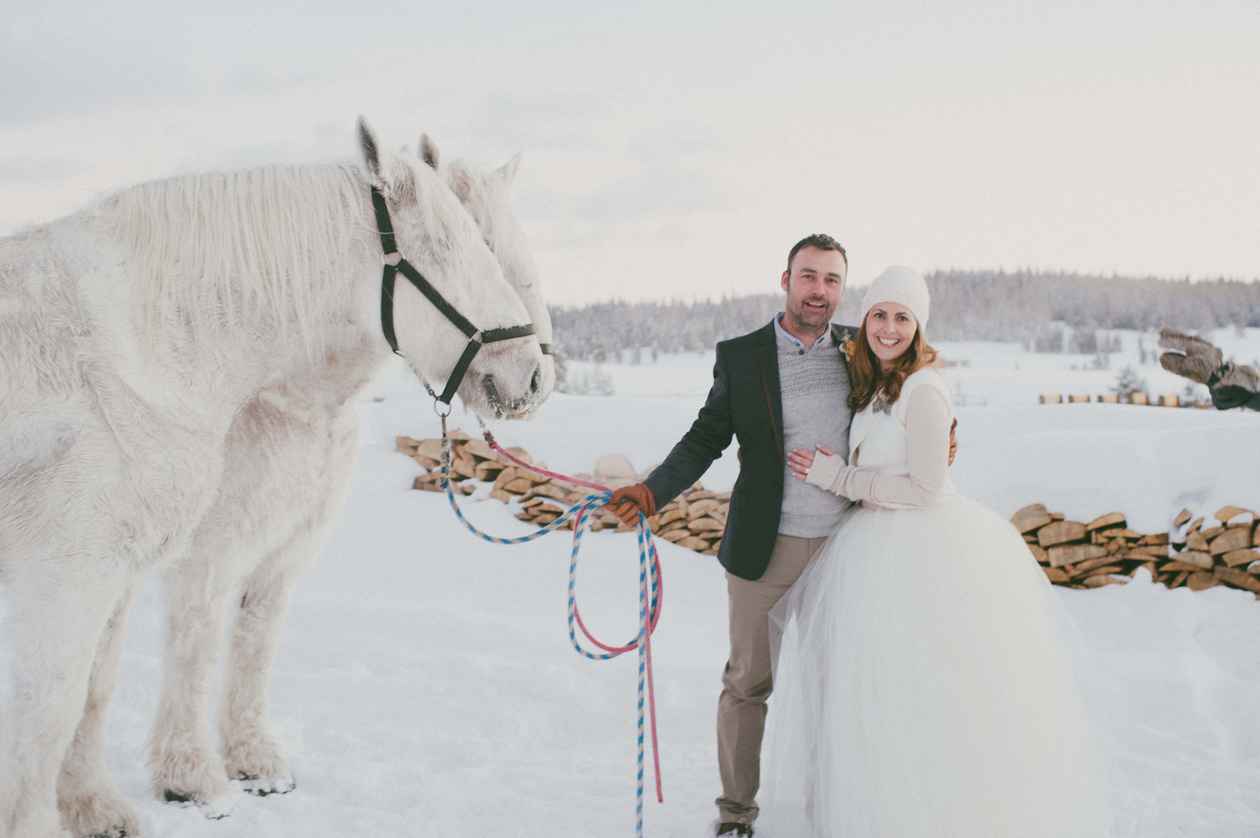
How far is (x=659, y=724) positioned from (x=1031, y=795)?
→ 6.98 ft

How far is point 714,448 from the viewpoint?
10.3 ft

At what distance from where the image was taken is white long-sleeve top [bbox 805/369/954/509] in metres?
2.57

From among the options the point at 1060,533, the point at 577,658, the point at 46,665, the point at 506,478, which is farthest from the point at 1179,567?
the point at 46,665

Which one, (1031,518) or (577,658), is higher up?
(1031,518)

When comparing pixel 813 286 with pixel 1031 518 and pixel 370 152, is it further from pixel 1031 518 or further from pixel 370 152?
pixel 1031 518

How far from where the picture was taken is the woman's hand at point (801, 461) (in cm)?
275

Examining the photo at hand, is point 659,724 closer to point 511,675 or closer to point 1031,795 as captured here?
point 511,675

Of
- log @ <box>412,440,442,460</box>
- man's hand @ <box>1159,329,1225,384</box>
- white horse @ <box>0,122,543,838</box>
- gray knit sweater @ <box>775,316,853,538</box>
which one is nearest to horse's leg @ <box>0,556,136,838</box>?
white horse @ <box>0,122,543,838</box>

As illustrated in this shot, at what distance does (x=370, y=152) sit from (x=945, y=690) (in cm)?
212

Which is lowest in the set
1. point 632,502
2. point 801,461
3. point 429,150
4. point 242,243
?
point 632,502

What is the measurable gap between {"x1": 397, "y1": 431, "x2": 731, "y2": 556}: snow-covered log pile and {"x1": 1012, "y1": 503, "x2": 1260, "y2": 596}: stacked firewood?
217 cm

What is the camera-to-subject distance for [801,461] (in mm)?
2762

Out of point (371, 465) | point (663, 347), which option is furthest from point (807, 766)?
point (663, 347)

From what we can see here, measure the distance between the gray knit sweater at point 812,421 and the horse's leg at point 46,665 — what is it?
190 cm
